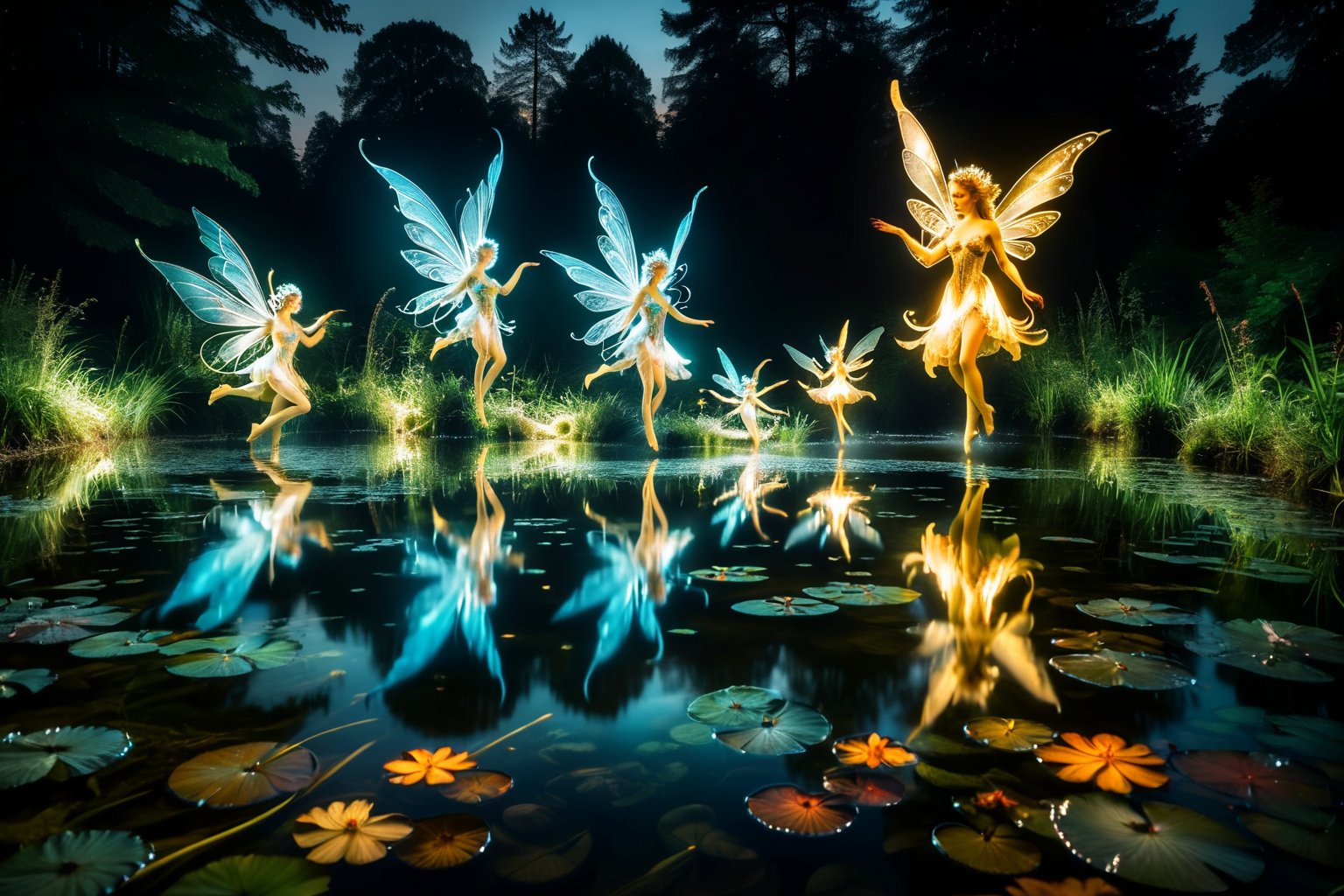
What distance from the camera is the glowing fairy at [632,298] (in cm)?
743

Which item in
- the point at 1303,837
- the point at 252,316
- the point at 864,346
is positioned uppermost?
the point at 252,316

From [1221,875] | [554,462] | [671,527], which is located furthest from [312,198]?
[1221,875]

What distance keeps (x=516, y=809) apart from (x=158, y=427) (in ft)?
34.2

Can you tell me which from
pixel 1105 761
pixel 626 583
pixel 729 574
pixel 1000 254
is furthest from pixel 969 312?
→ pixel 1105 761

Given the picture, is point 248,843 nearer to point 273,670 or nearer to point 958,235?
point 273,670

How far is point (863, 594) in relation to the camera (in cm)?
216

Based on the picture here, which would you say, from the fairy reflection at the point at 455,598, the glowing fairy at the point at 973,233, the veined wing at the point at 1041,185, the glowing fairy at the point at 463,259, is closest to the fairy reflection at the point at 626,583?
the fairy reflection at the point at 455,598

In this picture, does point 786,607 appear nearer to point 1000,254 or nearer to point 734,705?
point 734,705

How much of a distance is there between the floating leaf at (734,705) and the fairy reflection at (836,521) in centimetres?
129

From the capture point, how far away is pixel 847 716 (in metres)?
1.38

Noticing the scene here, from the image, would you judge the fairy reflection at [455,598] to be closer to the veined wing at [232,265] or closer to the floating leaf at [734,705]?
the floating leaf at [734,705]

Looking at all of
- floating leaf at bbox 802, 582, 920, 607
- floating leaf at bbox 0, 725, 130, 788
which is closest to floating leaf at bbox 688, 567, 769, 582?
floating leaf at bbox 802, 582, 920, 607

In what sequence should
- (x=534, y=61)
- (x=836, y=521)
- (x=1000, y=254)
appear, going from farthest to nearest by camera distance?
(x=534, y=61) < (x=1000, y=254) < (x=836, y=521)

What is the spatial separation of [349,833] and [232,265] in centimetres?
656
